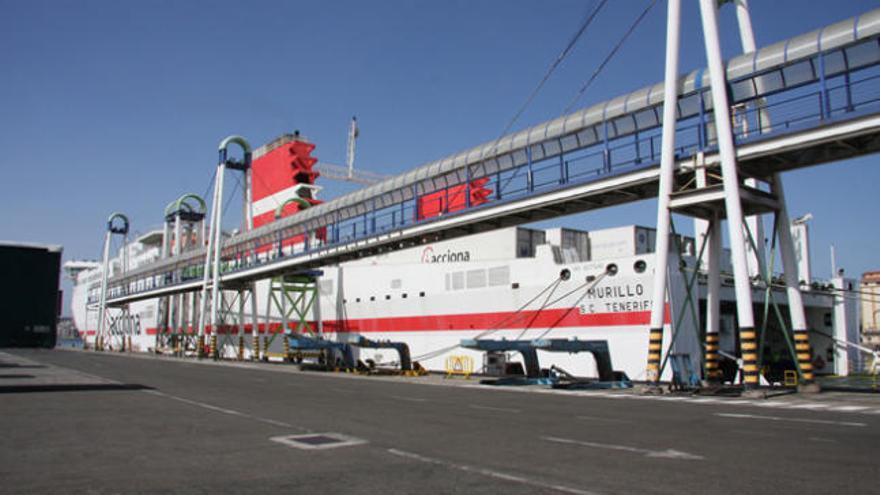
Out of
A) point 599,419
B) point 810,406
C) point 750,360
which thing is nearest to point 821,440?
point 599,419

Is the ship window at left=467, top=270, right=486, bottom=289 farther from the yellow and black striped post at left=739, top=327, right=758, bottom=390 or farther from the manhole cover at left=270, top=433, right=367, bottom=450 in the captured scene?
the manhole cover at left=270, top=433, right=367, bottom=450

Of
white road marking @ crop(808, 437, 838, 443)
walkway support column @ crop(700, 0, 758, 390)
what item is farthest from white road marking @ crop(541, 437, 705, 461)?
walkway support column @ crop(700, 0, 758, 390)

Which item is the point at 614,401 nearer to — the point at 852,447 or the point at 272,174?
the point at 852,447

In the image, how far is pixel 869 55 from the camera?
17797 mm

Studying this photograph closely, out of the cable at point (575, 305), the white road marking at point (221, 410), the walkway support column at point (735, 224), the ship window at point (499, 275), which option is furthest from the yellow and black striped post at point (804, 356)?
the white road marking at point (221, 410)

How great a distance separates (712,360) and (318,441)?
54.9 ft

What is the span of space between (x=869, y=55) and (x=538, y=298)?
17.5 meters

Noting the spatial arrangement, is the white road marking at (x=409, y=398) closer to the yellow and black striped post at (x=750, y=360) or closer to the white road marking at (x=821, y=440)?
the yellow and black striped post at (x=750, y=360)

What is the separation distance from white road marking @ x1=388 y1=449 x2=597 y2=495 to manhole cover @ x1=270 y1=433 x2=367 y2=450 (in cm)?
97

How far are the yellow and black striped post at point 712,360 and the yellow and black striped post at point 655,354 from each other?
2.30 metres

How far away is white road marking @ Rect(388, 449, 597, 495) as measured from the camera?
6582mm

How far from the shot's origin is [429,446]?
950 cm

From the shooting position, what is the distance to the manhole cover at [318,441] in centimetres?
947

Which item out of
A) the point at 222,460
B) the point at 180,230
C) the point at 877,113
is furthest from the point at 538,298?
the point at 180,230
